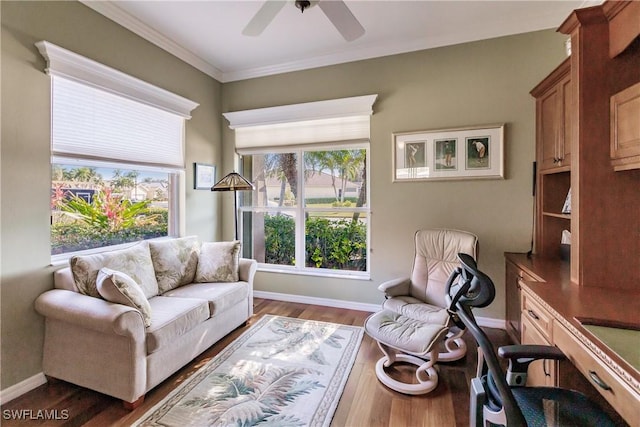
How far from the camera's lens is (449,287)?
142 cm

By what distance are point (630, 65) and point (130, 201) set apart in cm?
392

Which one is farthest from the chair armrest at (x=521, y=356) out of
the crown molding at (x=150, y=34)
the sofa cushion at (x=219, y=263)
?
the crown molding at (x=150, y=34)

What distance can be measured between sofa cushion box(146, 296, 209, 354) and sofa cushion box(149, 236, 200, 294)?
0.24 meters

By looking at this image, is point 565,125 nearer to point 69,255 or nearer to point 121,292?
point 121,292

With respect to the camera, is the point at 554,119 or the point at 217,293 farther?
the point at 217,293

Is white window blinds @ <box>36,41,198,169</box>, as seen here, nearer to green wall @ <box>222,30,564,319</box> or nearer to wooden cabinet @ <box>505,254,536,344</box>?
green wall @ <box>222,30,564,319</box>

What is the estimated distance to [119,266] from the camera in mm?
2338

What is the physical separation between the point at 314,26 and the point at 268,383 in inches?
124

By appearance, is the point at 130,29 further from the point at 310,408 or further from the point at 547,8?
the point at 547,8

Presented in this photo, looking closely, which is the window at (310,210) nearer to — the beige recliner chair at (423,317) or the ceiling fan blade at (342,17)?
the beige recliner chair at (423,317)

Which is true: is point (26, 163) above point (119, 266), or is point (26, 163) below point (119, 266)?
above

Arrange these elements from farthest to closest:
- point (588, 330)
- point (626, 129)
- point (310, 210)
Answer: point (310, 210) < point (626, 129) < point (588, 330)

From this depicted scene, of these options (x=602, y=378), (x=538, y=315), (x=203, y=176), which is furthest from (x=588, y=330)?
(x=203, y=176)

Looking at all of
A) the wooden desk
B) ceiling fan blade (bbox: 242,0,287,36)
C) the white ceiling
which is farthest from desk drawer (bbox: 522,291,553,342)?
the white ceiling
